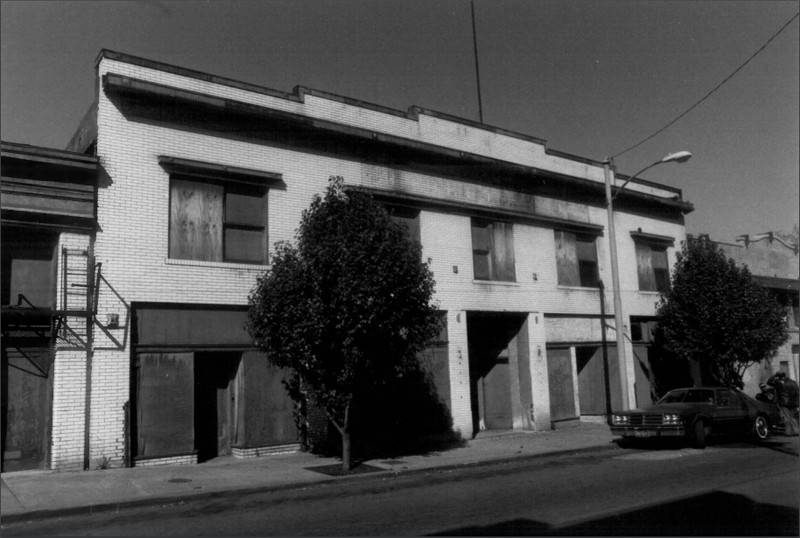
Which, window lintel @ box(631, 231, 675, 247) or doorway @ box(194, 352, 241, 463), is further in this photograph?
window lintel @ box(631, 231, 675, 247)

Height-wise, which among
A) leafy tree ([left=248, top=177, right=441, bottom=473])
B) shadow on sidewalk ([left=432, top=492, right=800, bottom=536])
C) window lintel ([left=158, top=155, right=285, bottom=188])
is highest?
window lintel ([left=158, top=155, right=285, bottom=188])

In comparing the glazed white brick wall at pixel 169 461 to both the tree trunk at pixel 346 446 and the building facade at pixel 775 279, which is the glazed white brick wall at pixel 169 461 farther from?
the building facade at pixel 775 279

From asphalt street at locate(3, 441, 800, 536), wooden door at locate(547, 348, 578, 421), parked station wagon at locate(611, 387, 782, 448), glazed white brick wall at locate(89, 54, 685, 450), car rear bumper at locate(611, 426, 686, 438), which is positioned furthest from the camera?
wooden door at locate(547, 348, 578, 421)

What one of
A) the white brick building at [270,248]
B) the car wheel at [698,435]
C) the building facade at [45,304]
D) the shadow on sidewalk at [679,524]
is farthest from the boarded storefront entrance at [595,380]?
the building facade at [45,304]

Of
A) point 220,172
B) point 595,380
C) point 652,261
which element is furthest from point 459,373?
point 652,261

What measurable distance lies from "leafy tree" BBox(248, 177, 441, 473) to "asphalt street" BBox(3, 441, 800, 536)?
6.37 feet

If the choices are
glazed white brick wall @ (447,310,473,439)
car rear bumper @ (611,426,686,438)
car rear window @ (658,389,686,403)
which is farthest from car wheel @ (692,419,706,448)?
glazed white brick wall @ (447,310,473,439)

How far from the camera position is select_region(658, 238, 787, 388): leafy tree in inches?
773

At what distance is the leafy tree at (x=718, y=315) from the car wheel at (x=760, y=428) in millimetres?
3460

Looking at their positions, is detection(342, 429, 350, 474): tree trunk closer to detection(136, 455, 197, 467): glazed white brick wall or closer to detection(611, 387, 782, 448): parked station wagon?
detection(136, 455, 197, 467): glazed white brick wall

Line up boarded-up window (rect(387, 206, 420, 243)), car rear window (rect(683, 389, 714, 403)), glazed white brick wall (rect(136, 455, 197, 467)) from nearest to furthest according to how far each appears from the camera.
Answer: glazed white brick wall (rect(136, 455, 197, 467)) < car rear window (rect(683, 389, 714, 403)) < boarded-up window (rect(387, 206, 420, 243))

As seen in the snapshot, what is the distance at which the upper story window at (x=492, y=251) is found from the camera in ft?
60.8

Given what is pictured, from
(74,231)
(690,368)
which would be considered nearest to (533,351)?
(690,368)

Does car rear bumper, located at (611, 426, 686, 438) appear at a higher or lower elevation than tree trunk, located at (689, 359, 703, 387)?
lower
